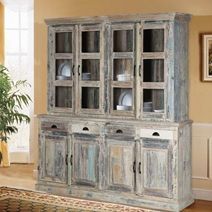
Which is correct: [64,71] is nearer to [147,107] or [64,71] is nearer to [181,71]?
[147,107]

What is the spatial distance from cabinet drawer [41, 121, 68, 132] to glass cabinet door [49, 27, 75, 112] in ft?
0.56

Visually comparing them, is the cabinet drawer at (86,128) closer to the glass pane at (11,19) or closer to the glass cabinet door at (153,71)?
the glass cabinet door at (153,71)

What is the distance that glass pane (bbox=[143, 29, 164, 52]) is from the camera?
21.2 ft

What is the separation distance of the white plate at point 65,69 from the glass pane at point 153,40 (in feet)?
3.49

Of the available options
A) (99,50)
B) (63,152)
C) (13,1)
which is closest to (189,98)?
(99,50)

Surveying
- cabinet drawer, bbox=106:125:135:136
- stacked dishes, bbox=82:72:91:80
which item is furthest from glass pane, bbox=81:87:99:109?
cabinet drawer, bbox=106:125:135:136

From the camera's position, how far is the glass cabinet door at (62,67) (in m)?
7.09

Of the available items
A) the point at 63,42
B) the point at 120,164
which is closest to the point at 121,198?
the point at 120,164

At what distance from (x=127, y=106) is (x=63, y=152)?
1.00 m

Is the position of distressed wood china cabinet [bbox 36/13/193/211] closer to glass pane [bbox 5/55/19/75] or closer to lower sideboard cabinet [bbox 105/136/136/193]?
lower sideboard cabinet [bbox 105/136/136/193]

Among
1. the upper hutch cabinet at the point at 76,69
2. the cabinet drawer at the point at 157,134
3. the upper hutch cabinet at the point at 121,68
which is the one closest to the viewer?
the cabinet drawer at the point at 157,134

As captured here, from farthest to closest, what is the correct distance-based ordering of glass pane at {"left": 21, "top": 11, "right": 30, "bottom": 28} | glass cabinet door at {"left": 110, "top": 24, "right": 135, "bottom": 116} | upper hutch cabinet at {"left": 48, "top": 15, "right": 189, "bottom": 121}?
glass pane at {"left": 21, "top": 11, "right": 30, "bottom": 28} → glass cabinet door at {"left": 110, "top": 24, "right": 135, "bottom": 116} → upper hutch cabinet at {"left": 48, "top": 15, "right": 189, "bottom": 121}

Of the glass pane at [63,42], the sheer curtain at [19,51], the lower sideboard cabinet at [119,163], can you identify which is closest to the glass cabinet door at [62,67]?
the glass pane at [63,42]

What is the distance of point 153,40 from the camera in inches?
257
